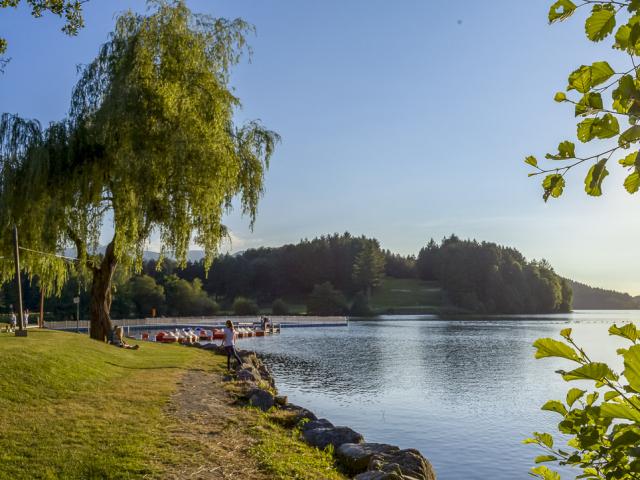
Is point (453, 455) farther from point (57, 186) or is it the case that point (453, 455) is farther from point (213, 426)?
point (57, 186)

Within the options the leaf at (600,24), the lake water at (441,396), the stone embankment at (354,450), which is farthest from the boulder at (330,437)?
the leaf at (600,24)

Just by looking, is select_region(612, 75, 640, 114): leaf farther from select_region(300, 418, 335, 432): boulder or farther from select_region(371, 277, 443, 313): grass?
select_region(371, 277, 443, 313): grass

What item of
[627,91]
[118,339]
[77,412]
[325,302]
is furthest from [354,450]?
[325,302]

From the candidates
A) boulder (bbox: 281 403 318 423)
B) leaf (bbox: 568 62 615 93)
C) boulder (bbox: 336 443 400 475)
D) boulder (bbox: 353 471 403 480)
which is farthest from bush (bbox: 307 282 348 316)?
leaf (bbox: 568 62 615 93)

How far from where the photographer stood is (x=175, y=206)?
20.7 m

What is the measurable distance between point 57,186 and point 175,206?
477 cm

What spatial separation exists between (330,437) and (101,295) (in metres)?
16.9

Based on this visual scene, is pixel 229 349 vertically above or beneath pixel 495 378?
above

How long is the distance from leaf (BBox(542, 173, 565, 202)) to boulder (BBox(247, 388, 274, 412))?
12962 mm

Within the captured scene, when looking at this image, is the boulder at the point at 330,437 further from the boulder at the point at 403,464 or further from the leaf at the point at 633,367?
the leaf at the point at 633,367

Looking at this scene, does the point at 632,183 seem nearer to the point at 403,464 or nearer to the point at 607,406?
the point at 607,406

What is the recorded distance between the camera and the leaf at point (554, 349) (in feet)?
5.57

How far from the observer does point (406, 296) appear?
13388cm

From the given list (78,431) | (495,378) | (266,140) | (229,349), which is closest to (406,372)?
(495,378)
